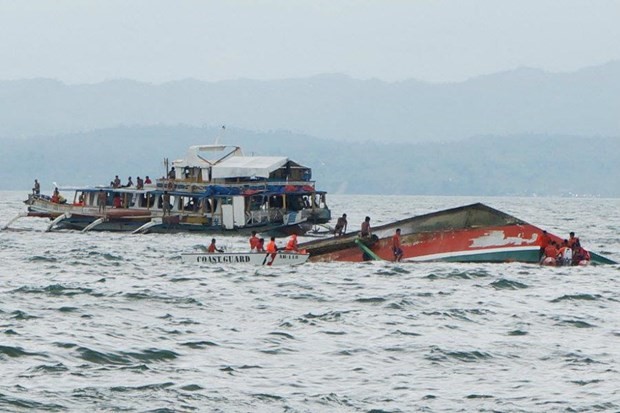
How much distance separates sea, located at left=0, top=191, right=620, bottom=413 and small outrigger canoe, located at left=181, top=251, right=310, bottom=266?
0.72 metres

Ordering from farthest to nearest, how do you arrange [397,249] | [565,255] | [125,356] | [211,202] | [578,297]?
[211,202], [397,249], [565,255], [578,297], [125,356]

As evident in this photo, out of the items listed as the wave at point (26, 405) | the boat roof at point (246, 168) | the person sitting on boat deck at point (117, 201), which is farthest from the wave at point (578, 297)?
the person sitting on boat deck at point (117, 201)

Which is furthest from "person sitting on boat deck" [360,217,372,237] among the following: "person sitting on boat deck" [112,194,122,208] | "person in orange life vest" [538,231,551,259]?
"person sitting on boat deck" [112,194,122,208]

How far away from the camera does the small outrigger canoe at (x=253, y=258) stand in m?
52.6

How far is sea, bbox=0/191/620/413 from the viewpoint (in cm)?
2458

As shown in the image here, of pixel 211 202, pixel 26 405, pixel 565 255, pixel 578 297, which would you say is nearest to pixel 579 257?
pixel 565 255

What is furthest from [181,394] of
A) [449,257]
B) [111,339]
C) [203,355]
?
[449,257]

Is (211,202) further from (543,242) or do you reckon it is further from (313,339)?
(313,339)

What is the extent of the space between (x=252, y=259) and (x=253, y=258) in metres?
0.09

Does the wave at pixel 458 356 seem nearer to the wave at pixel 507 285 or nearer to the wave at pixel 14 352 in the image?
the wave at pixel 14 352

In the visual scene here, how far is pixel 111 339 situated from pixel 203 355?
3.22m

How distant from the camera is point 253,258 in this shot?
52656 millimetres

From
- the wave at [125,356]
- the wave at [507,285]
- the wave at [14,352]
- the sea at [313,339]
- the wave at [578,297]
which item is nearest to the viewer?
the sea at [313,339]

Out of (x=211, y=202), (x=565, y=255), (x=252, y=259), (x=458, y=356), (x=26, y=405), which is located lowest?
(x=26, y=405)
